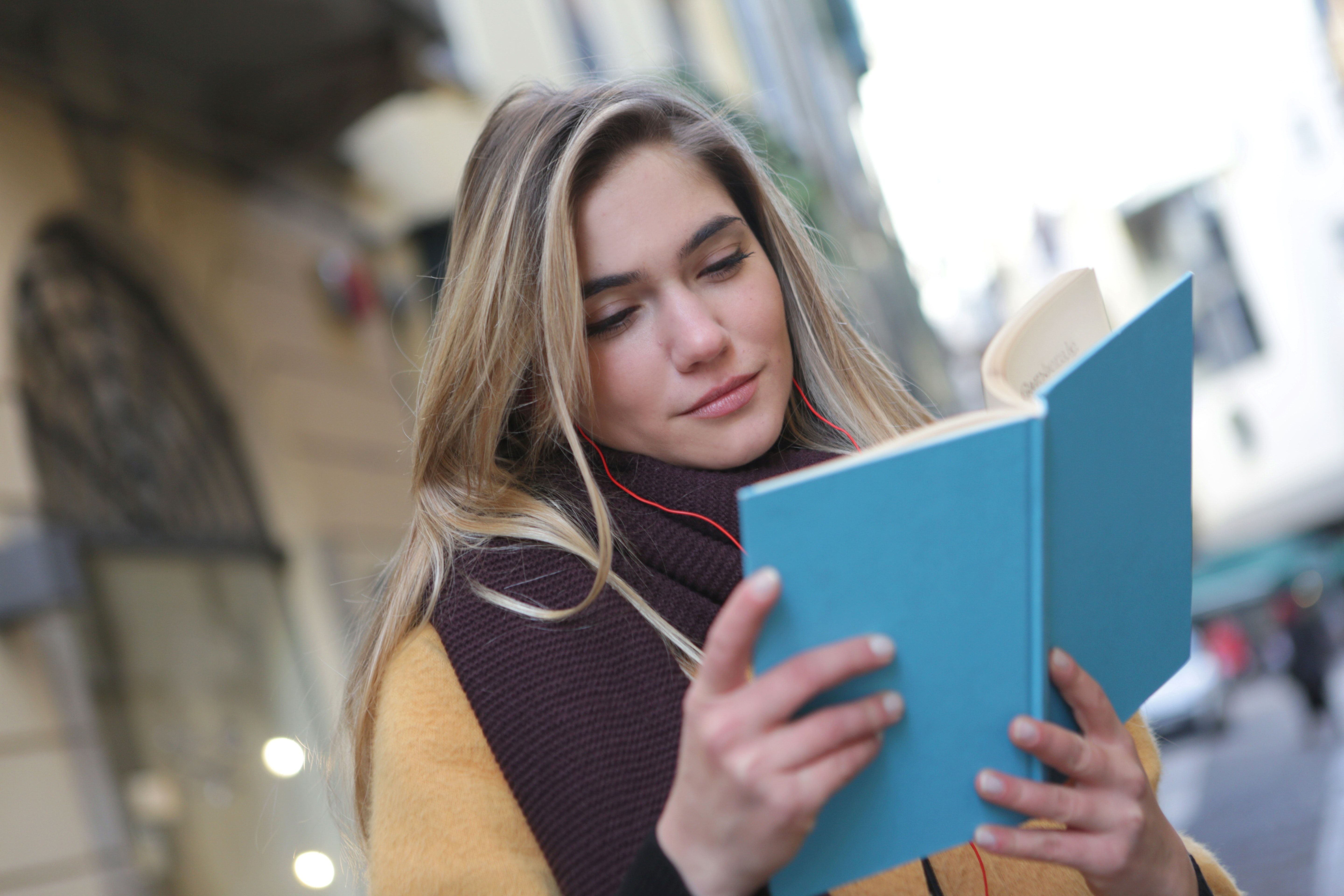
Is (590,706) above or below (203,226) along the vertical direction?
below

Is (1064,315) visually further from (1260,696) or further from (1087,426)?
(1260,696)

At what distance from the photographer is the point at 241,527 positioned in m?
4.45

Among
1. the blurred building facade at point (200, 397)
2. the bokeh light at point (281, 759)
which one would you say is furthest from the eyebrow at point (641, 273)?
the bokeh light at point (281, 759)

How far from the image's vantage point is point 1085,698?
883 millimetres

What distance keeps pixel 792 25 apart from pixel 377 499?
44.6ft

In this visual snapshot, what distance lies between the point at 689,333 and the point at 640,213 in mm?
181

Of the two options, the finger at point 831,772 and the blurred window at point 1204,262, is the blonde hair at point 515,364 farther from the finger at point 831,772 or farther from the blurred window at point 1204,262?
the blurred window at point 1204,262

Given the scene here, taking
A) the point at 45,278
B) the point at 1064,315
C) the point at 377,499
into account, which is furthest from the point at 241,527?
the point at 1064,315

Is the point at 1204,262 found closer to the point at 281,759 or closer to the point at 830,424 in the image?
the point at 281,759

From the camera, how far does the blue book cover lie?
742 millimetres

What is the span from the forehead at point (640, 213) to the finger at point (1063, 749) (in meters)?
0.71

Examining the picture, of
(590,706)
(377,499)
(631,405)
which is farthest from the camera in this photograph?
(377,499)

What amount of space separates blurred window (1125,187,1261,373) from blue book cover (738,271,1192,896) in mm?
12430

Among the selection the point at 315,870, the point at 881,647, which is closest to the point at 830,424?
the point at 881,647
